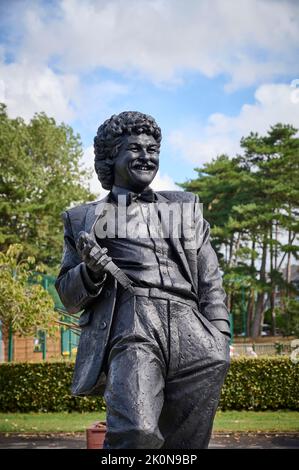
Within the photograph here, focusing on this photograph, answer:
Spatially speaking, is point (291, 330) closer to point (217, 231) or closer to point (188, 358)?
point (217, 231)

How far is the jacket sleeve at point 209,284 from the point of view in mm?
3678

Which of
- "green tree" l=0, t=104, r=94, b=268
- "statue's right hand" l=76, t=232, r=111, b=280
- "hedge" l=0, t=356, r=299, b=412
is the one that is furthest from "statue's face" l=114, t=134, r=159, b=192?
"green tree" l=0, t=104, r=94, b=268

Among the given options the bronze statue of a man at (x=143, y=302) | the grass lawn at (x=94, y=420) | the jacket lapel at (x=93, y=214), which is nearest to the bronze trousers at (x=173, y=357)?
the bronze statue of a man at (x=143, y=302)

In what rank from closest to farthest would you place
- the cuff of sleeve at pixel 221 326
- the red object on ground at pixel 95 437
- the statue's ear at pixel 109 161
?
the cuff of sleeve at pixel 221 326
the statue's ear at pixel 109 161
the red object on ground at pixel 95 437

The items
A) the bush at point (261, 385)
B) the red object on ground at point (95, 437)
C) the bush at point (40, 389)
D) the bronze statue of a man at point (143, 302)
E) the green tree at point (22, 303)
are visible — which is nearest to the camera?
the bronze statue of a man at point (143, 302)

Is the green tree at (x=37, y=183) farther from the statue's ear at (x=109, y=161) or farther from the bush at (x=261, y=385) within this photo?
the statue's ear at (x=109, y=161)

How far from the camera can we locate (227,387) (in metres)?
15.9

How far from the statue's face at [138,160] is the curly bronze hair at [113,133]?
0.11ft

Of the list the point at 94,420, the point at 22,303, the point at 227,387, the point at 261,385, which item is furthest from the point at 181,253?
the point at 261,385

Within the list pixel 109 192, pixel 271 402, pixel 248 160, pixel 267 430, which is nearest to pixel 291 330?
pixel 248 160

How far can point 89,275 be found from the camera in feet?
11.6

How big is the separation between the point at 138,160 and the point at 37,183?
108ft

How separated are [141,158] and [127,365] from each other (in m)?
1.14

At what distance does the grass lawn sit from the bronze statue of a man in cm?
→ 981
